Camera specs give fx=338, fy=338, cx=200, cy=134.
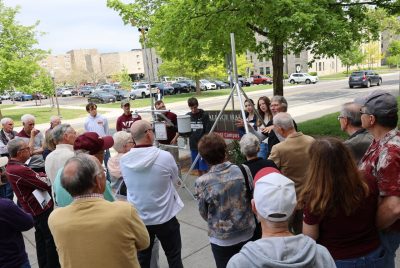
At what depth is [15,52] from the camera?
22344 millimetres

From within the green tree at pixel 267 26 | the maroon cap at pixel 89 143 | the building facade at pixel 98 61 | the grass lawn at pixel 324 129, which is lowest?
the grass lawn at pixel 324 129

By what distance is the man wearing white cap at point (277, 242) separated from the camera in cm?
152

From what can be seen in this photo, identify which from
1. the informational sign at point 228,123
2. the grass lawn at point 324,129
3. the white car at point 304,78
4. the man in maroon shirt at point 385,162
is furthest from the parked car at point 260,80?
the man in maroon shirt at point 385,162

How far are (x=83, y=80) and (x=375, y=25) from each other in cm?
7207

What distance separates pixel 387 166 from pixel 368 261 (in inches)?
25.6

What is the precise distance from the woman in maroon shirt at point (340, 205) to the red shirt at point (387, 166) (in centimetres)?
8

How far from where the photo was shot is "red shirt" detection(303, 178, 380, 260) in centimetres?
213

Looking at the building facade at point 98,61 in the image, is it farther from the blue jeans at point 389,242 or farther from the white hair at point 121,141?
the blue jeans at point 389,242

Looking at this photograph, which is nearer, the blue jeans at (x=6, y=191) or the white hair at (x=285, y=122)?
the white hair at (x=285, y=122)

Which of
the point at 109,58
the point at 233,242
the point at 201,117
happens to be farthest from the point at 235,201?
the point at 109,58

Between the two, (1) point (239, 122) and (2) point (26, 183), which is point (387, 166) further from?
(1) point (239, 122)

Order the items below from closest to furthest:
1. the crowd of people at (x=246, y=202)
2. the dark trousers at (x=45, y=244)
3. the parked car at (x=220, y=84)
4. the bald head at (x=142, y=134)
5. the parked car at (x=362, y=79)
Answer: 1. the crowd of people at (x=246, y=202)
2. the bald head at (x=142, y=134)
3. the dark trousers at (x=45, y=244)
4. the parked car at (x=362, y=79)
5. the parked car at (x=220, y=84)

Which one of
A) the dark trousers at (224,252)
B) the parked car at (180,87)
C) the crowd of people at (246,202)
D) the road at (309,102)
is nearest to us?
the crowd of people at (246,202)

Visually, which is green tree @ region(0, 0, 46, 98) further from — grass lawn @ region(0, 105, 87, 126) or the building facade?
the building facade
